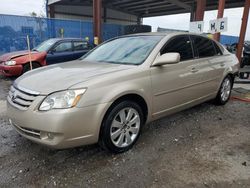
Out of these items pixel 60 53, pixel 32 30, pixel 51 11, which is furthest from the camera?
pixel 51 11

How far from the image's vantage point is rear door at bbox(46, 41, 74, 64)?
26.7ft

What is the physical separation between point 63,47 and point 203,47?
18.7 feet

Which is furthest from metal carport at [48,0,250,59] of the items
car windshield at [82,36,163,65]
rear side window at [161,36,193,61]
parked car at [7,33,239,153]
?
car windshield at [82,36,163,65]

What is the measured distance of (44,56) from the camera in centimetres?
794

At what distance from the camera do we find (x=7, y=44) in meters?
12.0

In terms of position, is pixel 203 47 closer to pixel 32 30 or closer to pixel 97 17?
pixel 32 30

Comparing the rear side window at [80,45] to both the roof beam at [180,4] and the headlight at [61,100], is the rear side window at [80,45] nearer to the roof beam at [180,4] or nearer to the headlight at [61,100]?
the headlight at [61,100]

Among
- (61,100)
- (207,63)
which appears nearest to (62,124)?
(61,100)

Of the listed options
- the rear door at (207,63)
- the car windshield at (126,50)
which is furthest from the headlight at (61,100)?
the rear door at (207,63)

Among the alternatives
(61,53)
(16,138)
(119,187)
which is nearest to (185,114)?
(119,187)

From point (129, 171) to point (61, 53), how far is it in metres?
6.68

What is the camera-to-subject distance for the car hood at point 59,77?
2.51 m

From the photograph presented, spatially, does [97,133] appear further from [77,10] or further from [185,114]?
[77,10]

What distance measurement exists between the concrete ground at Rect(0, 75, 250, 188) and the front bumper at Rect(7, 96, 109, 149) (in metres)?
0.36
